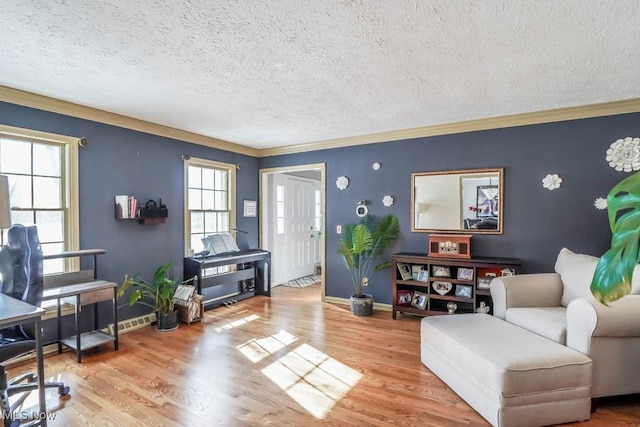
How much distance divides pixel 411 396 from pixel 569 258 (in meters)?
1.96

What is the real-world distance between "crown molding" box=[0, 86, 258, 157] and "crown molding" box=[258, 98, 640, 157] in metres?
1.37

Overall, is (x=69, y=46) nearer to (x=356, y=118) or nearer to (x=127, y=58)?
(x=127, y=58)

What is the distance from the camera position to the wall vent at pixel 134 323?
3634 millimetres

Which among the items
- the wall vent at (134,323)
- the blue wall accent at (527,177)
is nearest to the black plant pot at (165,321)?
the wall vent at (134,323)

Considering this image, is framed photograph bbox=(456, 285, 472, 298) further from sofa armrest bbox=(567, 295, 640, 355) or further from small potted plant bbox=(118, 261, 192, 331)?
small potted plant bbox=(118, 261, 192, 331)

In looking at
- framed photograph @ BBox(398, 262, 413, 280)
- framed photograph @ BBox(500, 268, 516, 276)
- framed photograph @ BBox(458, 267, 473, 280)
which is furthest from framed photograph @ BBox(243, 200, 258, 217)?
framed photograph @ BBox(500, 268, 516, 276)

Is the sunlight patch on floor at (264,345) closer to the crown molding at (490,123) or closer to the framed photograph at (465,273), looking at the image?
the framed photograph at (465,273)

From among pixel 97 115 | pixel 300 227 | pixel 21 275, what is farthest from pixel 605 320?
pixel 300 227

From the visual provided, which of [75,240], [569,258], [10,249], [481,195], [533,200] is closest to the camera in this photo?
[10,249]

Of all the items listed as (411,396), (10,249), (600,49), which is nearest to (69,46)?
(10,249)

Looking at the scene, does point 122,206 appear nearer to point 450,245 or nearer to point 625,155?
point 450,245

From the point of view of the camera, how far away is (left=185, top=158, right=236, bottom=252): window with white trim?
450 cm

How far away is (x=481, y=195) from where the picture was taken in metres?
3.93

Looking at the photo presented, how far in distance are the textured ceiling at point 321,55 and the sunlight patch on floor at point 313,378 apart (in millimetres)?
2364
